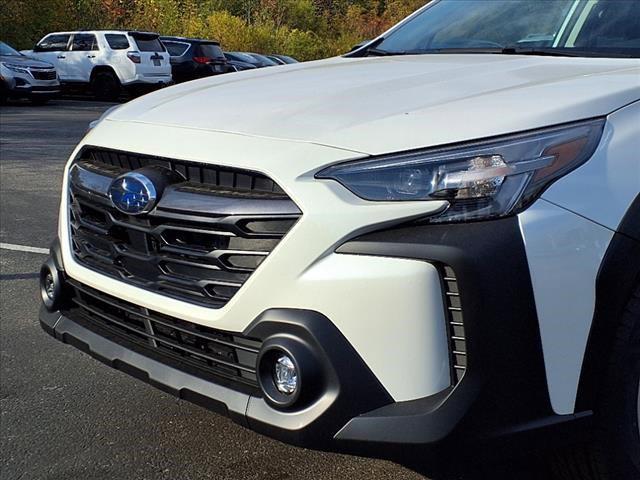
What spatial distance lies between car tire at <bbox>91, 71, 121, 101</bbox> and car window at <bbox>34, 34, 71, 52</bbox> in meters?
1.27

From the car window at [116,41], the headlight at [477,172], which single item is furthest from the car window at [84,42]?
the headlight at [477,172]

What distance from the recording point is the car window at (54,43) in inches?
809

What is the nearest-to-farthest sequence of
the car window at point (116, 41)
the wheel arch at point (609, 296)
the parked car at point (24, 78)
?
the wheel arch at point (609, 296) → the parked car at point (24, 78) → the car window at point (116, 41)

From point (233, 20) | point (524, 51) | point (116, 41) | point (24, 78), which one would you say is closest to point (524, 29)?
point (524, 51)

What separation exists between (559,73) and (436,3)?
164 centimetres

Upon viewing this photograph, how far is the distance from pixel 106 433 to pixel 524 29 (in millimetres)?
2303

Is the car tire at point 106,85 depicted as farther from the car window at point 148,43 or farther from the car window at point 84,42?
the car window at point 148,43

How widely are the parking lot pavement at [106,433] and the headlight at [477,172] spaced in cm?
115

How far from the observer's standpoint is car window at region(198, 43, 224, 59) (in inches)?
850

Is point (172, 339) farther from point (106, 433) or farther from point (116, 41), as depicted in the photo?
point (116, 41)

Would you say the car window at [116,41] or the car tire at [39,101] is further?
the car window at [116,41]

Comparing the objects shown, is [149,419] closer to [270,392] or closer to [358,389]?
[270,392]

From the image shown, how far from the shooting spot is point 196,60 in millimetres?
21578

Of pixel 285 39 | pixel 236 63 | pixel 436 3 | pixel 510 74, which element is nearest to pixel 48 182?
pixel 436 3
